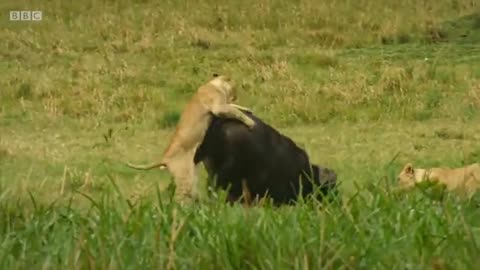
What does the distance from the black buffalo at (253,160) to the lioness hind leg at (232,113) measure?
0.08ft

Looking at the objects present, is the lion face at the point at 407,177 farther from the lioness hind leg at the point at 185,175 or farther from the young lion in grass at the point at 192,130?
the lioness hind leg at the point at 185,175

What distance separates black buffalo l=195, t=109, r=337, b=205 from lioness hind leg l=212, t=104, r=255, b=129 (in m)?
0.02

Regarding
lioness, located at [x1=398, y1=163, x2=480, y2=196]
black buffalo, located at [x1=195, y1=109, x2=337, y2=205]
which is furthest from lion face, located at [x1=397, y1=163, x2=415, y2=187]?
black buffalo, located at [x1=195, y1=109, x2=337, y2=205]

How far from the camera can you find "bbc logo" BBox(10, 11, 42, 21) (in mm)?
15977

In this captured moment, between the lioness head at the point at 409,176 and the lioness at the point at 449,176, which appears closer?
the lioness head at the point at 409,176

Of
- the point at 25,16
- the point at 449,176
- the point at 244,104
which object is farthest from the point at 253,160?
the point at 25,16

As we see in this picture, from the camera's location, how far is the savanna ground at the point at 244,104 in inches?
125

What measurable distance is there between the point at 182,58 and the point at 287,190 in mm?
6599

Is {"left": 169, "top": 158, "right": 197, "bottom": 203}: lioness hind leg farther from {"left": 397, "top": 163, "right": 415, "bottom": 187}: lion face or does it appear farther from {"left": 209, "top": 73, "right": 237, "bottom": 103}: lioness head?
{"left": 397, "top": 163, "right": 415, "bottom": 187}: lion face

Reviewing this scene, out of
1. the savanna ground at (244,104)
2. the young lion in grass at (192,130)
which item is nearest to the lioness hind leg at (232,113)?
the young lion in grass at (192,130)

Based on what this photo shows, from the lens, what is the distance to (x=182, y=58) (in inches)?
500

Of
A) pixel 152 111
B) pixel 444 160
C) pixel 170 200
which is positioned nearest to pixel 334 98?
pixel 152 111

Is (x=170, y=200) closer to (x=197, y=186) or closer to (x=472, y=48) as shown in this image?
(x=197, y=186)

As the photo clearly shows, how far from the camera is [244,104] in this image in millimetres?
10406
